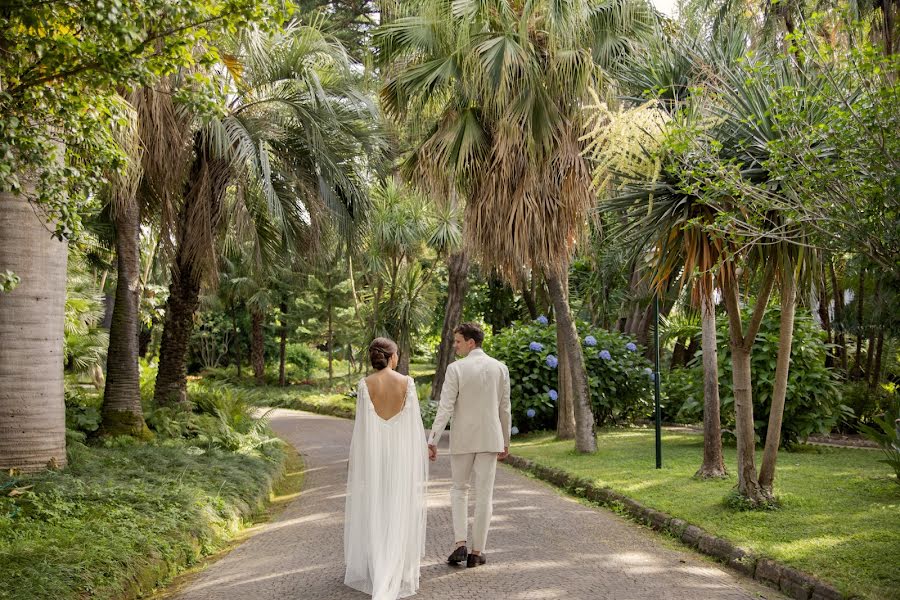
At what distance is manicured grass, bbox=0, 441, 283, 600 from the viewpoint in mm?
5844

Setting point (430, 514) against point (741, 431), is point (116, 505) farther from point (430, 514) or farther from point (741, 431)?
point (741, 431)

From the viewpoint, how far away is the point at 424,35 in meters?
14.9

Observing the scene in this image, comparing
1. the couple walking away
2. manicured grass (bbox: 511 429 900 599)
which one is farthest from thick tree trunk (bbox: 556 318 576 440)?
the couple walking away

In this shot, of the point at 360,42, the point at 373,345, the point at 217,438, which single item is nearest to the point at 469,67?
the point at 217,438

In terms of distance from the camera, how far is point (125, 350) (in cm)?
1311

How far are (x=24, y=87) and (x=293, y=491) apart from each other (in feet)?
26.6

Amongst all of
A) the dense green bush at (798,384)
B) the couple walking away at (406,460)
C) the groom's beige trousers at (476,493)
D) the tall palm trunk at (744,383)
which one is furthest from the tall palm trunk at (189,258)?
the dense green bush at (798,384)

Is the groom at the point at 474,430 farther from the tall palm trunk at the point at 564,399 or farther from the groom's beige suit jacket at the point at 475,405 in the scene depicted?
the tall palm trunk at the point at 564,399

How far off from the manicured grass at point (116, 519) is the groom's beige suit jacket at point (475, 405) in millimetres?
2500

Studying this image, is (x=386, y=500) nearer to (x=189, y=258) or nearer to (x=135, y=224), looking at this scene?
(x=135, y=224)

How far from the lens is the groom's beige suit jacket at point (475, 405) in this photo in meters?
6.96

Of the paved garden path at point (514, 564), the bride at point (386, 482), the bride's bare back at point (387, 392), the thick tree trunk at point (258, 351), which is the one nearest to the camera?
the paved garden path at point (514, 564)

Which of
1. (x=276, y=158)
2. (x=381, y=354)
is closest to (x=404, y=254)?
(x=276, y=158)

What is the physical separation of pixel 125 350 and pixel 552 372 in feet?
31.9
